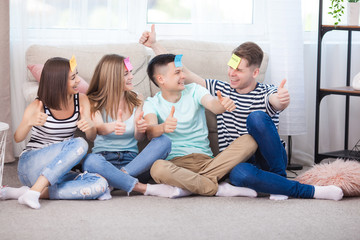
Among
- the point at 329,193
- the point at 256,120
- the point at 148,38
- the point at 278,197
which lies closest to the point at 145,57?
the point at 148,38

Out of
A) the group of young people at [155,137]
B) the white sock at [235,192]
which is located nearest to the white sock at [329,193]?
the group of young people at [155,137]

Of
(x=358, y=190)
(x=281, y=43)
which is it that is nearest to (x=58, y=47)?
(x=281, y=43)

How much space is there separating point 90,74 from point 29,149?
2.14 ft

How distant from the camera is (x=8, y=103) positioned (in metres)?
3.20

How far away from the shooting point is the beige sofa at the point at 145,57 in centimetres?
289

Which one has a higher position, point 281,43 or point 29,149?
point 281,43

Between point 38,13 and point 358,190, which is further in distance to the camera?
point 38,13

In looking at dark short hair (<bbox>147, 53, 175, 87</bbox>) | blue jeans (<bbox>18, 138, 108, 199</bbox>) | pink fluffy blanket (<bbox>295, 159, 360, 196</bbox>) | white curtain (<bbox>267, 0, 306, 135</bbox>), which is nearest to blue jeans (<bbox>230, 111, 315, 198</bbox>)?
pink fluffy blanket (<bbox>295, 159, 360, 196</bbox>)

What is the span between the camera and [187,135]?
258 centimetres

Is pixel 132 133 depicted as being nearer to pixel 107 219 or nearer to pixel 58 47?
pixel 107 219

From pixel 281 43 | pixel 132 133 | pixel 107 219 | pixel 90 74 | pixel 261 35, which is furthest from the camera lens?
pixel 261 35

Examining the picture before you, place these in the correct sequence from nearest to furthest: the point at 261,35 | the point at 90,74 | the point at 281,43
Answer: the point at 90,74
the point at 281,43
the point at 261,35

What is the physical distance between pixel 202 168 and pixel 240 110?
1.14 ft

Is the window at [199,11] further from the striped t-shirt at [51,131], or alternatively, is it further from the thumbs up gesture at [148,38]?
the striped t-shirt at [51,131]
